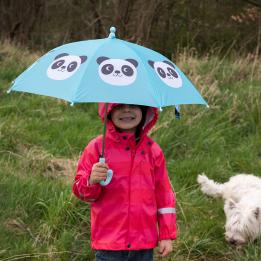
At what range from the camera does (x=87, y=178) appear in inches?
112

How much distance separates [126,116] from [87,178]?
40 cm

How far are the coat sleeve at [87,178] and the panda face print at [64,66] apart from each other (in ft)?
1.64

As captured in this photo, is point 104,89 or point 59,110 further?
point 59,110

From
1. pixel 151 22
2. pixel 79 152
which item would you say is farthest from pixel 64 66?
pixel 151 22

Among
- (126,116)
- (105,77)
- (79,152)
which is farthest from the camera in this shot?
(79,152)

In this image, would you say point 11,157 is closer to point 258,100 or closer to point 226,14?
point 258,100

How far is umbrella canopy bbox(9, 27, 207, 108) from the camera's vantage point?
2463mm

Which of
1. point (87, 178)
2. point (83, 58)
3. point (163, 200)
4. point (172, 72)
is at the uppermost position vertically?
point (83, 58)

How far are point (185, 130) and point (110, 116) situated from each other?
3263 mm

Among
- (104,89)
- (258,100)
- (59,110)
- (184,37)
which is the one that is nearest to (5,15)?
(184,37)

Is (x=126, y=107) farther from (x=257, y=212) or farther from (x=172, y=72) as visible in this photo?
(x=257, y=212)

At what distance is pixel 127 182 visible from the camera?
293cm

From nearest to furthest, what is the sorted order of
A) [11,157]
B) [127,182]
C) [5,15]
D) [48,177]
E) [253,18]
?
[127,182] → [48,177] → [11,157] → [253,18] → [5,15]

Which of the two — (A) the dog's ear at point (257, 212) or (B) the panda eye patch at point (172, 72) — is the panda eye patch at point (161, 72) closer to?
(B) the panda eye patch at point (172, 72)
